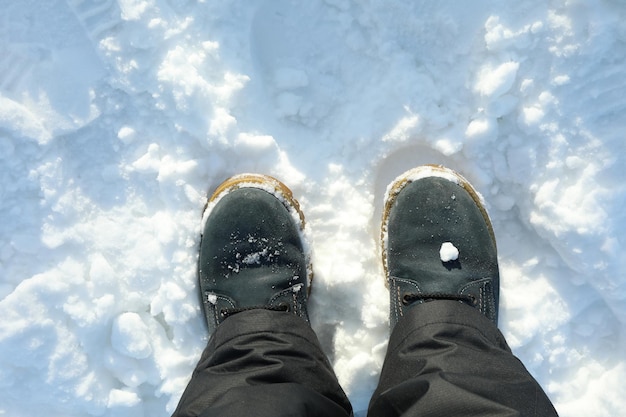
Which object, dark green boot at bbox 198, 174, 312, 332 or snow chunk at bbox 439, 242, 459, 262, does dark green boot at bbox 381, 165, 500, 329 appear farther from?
dark green boot at bbox 198, 174, 312, 332

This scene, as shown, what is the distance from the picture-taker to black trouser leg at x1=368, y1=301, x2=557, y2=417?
97 cm

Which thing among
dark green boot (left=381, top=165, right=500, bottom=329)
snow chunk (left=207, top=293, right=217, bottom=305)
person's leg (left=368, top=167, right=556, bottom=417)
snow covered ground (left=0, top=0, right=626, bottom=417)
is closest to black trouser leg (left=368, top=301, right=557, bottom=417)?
person's leg (left=368, top=167, right=556, bottom=417)

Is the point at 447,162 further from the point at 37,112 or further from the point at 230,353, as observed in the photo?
the point at 37,112

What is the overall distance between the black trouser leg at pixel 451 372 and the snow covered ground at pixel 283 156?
239 mm

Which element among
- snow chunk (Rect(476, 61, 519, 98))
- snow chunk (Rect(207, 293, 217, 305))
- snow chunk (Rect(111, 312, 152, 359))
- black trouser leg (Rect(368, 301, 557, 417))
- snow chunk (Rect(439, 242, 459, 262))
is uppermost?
snow chunk (Rect(476, 61, 519, 98))

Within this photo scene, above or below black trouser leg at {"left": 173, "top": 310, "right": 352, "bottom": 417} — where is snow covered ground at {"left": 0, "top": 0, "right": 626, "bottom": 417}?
above

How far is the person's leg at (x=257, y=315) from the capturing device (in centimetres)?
105

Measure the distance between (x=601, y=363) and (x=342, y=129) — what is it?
920 millimetres

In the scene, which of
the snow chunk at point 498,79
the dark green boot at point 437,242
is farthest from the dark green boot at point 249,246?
the snow chunk at point 498,79

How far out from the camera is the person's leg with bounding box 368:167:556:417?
990mm

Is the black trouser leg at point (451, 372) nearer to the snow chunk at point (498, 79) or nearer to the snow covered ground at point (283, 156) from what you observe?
the snow covered ground at point (283, 156)

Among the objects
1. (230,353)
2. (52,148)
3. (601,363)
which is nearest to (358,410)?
(230,353)

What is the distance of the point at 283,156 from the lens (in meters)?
1.41

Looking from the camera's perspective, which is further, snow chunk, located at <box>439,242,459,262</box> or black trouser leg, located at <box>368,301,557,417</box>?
snow chunk, located at <box>439,242,459,262</box>
